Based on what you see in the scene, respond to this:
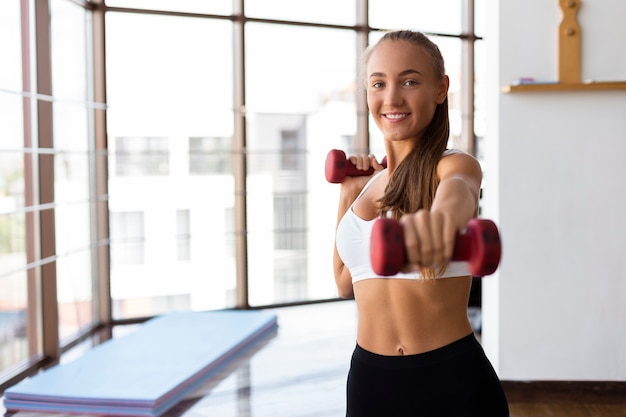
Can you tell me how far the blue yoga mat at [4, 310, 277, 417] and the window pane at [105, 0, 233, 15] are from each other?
2028 mm

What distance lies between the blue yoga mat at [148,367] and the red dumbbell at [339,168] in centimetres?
202

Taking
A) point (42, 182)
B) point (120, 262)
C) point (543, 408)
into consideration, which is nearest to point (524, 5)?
point (543, 408)

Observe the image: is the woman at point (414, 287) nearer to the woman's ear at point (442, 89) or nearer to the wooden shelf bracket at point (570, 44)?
the woman's ear at point (442, 89)

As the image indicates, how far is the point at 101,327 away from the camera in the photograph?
4.74 meters

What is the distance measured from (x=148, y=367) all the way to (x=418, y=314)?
2715mm

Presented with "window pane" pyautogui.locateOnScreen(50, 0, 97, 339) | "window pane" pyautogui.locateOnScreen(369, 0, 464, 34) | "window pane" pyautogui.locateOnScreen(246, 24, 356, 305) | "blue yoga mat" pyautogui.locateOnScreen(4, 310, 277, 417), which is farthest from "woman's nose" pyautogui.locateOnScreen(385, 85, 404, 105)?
"window pane" pyautogui.locateOnScreen(369, 0, 464, 34)

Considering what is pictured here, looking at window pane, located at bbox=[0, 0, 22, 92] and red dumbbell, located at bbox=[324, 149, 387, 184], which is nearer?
red dumbbell, located at bbox=[324, 149, 387, 184]

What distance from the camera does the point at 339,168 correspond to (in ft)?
4.83

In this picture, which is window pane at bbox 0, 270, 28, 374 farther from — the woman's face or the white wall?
the woman's face

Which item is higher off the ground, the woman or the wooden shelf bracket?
the wooden shelf bracket

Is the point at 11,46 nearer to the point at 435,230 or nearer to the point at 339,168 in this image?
the point at 339,168

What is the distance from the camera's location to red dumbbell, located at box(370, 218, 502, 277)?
2.41 feet

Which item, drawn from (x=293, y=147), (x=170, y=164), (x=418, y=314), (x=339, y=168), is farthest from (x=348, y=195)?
(x=293, y=147)

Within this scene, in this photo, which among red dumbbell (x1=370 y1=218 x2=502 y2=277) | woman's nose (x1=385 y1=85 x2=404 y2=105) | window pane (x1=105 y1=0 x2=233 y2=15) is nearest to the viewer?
red dumbbell (x1=370 y1=218 x2=502 y2=277)
